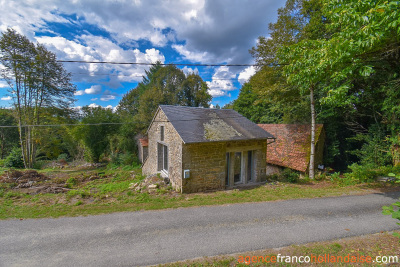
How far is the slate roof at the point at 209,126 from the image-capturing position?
8.12m

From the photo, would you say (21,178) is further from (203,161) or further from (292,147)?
(292,147)

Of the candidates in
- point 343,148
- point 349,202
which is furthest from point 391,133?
point 349,202

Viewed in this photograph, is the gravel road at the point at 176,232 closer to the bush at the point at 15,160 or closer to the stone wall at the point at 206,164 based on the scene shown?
the stone wall at the point at 206,164

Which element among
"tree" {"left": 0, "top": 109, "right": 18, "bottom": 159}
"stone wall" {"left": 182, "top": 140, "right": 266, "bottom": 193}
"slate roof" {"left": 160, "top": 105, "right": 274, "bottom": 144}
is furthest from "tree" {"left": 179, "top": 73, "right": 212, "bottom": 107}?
"tree" {"left": 0, "top": 109, "right": 18, "bottom": 159}

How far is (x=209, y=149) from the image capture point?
8.16 meters

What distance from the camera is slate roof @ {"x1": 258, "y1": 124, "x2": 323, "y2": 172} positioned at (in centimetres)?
1173

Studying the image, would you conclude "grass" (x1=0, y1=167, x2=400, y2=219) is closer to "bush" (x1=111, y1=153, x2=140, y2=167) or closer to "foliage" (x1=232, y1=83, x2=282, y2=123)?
"foliage" (x1=232, y1=83, x2=282, y2=123)

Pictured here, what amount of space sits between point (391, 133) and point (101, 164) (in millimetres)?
25973

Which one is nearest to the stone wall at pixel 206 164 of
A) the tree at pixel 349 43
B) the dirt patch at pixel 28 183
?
the tree at pixel 349 43

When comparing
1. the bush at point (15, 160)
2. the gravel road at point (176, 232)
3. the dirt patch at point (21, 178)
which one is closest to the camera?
the gravel road at point (176, 232)

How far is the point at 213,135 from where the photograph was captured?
27.5 feet

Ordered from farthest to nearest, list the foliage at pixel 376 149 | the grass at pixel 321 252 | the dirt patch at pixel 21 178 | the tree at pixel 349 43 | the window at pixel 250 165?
1. the foliage at pixel 376 149
2. the window at pixel 250 165
3. the dirt patch at pixel 21 178
4. the tree at pixel 349 43
5. the grass at pixel 321 252

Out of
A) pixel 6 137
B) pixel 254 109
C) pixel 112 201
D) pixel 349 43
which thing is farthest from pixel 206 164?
pixel 6 137

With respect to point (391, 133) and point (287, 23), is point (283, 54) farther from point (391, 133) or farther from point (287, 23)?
point (391, 133)
